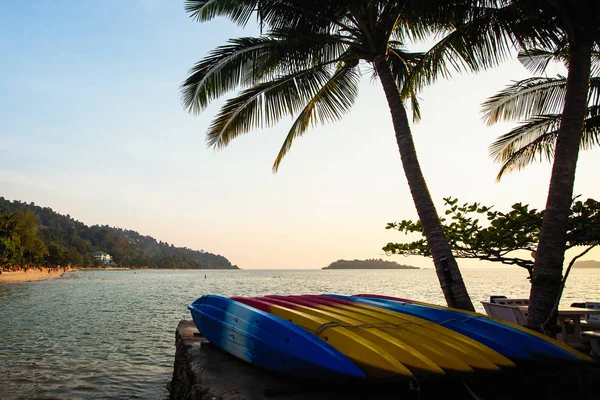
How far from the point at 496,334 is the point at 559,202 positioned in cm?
233

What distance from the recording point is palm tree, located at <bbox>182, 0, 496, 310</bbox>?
6.50 metres

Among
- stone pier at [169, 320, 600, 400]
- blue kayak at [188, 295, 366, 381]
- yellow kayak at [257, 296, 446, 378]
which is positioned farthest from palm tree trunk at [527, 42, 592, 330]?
blue kayak at [188, 295, 366, 381]

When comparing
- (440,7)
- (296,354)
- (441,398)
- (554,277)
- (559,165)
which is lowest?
(441,398)

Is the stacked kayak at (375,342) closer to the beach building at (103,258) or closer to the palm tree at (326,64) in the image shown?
the palm tree at (326,64)

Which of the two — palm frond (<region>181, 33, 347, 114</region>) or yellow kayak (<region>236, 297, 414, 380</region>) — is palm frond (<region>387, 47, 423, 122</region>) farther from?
yellow kayak (<region>236, 297, 414, 380</region>)

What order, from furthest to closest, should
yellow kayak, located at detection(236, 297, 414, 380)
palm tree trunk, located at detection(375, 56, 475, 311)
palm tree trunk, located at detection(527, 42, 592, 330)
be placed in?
palm tree trunk, located at detection(375, 56, 475, 311), palm tree trunk, located at detection(527, 42, 592, 330), yellow kayak, located at detection(236, 297, 414, 380)

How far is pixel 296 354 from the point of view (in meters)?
3.81

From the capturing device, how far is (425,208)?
6.53m

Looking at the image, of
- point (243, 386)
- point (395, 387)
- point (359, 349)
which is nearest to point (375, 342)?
point (359, 349)

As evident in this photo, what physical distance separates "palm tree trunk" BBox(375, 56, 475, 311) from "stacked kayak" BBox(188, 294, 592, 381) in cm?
93

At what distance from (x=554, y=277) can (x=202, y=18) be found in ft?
25.1

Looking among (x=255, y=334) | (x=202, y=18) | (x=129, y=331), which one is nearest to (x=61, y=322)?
(x=129, y=331)

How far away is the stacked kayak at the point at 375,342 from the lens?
3.54 metres

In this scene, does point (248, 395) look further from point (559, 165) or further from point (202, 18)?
point (202, 18)
